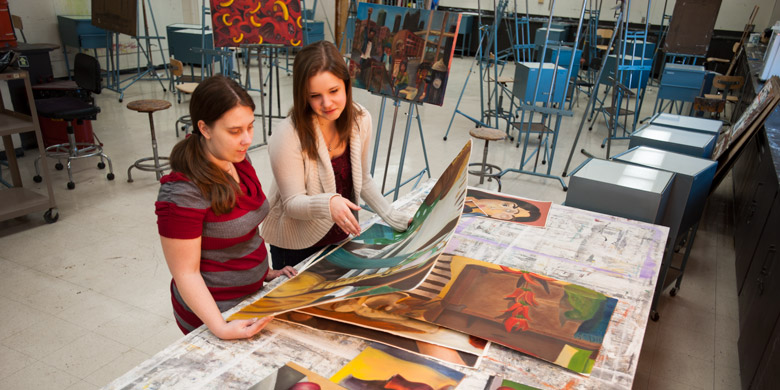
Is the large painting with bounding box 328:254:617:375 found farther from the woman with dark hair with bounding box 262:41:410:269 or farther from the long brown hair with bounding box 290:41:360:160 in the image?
the long brown hair with bounding box 290:41:360:160

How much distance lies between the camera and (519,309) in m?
1.32

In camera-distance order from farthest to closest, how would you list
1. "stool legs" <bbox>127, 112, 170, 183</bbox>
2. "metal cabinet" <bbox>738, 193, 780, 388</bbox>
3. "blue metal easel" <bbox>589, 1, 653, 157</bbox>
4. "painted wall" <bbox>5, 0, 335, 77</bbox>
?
1. "painted wall" <bbox>5, 0, 335, 77</bbox>
2. "blue metal easel" <bbox>589, 1, 653, 157</bbox>
3. "stool legs" <bbox>127, 112, 170, 183</bbox>
4. "metal cabinet" <bbox>738, 193, 780, 388</bbox>

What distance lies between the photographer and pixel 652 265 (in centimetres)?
163

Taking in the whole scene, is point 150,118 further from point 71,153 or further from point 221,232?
point 221,232

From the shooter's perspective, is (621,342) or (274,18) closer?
(621,342)

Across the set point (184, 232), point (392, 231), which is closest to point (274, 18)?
point (392, 231)

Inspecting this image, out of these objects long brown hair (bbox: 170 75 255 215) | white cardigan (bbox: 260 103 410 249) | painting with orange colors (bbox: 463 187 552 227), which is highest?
long brown hair (bbox: 170 75 255 215)

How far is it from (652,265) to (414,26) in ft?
5.87

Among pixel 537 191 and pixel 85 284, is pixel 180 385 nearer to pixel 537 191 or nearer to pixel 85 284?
pixel 85 284

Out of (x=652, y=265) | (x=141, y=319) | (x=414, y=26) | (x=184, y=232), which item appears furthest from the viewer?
(x=414, y=26)

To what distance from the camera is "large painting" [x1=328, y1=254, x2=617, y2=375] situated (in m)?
1.20

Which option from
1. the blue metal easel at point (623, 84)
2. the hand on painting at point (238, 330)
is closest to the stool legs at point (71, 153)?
the hand on painting at point (238, 330)

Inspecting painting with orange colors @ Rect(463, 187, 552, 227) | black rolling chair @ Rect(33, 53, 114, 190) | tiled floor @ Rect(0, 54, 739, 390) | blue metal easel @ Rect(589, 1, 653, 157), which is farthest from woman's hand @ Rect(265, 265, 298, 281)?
blue metal easel @ Rect(589, 1, 653, 157)

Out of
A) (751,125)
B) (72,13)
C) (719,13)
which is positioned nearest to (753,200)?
(751,125)
